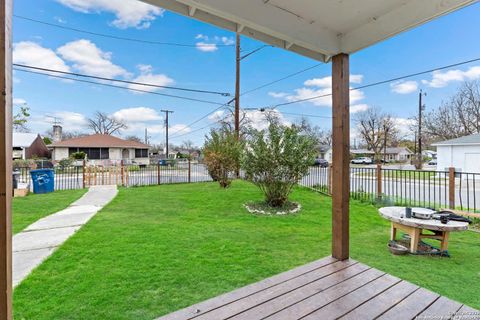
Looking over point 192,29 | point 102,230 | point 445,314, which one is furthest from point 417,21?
point 192,29

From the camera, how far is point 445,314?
5.30ft

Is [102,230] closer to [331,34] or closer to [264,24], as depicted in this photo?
[264,24]

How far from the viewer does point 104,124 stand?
34.7 metres

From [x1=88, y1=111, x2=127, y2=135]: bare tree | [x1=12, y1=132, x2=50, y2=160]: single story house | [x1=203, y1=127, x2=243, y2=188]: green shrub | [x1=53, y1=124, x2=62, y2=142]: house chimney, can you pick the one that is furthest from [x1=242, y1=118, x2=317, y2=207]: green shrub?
[x1=88, y1=111, x2=127, y2=135]: bare tree

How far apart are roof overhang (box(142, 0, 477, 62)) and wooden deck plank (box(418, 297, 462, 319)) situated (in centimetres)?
209

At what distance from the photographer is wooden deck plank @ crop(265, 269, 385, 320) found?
1.60m

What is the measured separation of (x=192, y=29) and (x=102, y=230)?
364 inches

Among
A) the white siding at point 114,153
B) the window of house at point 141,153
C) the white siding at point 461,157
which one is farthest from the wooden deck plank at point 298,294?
the window of house at point 141,153

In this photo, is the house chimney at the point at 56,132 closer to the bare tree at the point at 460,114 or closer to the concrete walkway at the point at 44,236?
the concrete walkway at the point at 44,236

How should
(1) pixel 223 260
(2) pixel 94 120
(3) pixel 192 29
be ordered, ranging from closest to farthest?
(1) pixel 223 260, (3) pixel 192 29, (2) pixel 94 120

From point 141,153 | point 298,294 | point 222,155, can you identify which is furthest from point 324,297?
point 141,153

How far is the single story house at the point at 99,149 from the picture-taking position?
21798 mm

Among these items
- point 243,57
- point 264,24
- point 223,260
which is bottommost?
point 223,260

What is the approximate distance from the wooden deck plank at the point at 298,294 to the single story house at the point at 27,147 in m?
25.7
